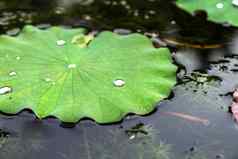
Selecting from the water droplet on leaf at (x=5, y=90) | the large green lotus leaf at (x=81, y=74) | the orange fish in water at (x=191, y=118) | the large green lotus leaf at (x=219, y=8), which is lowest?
the water droplet on leaf at (x=5, y=90)

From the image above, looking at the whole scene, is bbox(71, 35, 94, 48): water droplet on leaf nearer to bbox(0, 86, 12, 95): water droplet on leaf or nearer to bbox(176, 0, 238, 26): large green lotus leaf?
bbox(0, 86, 12, 95): water droplet on leaf

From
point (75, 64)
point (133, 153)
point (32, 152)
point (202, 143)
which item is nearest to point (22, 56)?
point (75, 64)

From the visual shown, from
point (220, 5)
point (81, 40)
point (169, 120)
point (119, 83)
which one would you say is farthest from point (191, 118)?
point (220, 5)

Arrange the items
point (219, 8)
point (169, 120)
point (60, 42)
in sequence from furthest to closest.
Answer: point (219, 8)
point (60, 42)
point (169, 120)

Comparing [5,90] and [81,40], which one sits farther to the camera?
[81,40]

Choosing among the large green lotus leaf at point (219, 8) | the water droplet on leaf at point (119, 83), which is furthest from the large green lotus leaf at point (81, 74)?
the large green lotus leaf at point (219, 8)

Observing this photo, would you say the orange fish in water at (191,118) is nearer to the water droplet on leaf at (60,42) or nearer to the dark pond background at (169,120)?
the dark pond background at (169,120)

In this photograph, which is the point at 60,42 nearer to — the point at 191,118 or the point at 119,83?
the point at 119,83

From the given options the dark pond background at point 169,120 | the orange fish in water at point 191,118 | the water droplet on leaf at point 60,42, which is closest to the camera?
the dark pond background at point 169,120
